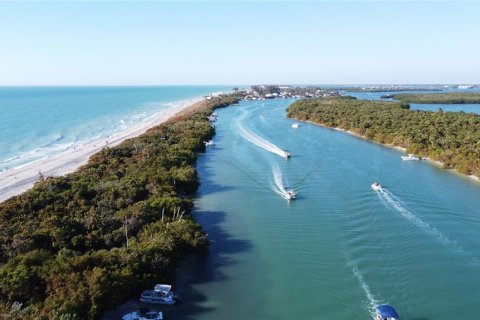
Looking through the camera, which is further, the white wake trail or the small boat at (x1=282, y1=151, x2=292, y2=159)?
the small boat at (x1=282, y1=151, x2=292, y2=159)

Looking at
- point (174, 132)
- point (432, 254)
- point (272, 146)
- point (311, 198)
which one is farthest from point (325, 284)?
point (174, 132)

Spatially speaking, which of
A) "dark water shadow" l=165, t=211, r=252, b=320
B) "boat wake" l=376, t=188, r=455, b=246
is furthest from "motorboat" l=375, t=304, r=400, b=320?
"boat wake" l=376, t=188, r=455, b=246

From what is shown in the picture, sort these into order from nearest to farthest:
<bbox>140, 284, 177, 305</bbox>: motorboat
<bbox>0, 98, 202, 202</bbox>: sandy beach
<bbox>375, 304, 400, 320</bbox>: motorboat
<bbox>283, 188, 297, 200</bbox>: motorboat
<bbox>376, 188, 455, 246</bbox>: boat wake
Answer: <bbox>375, 304, 400, 320</bbox>: motorboat → <bbox>140, 284, 177, 305</bbox>: motorboat → <bbox>376, 188, 455, 246</bbox>: boat wake → <bbox>283, 188, 297, 200</bbox>: motorboat → <bbox>0, 98, 202, 202</bbox>: sandy beach

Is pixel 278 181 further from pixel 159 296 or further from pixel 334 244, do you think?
pixel 159 296

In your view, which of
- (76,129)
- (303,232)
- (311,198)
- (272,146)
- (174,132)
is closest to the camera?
(303,232)

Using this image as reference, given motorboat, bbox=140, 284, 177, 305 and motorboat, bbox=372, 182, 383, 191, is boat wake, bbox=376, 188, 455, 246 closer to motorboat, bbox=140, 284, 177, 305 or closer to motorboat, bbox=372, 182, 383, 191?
motorboat, bbox=372, 182, 383, 191

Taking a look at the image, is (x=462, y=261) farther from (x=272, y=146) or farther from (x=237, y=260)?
(x=272, y=146)

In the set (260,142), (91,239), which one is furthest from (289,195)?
(260,142)
